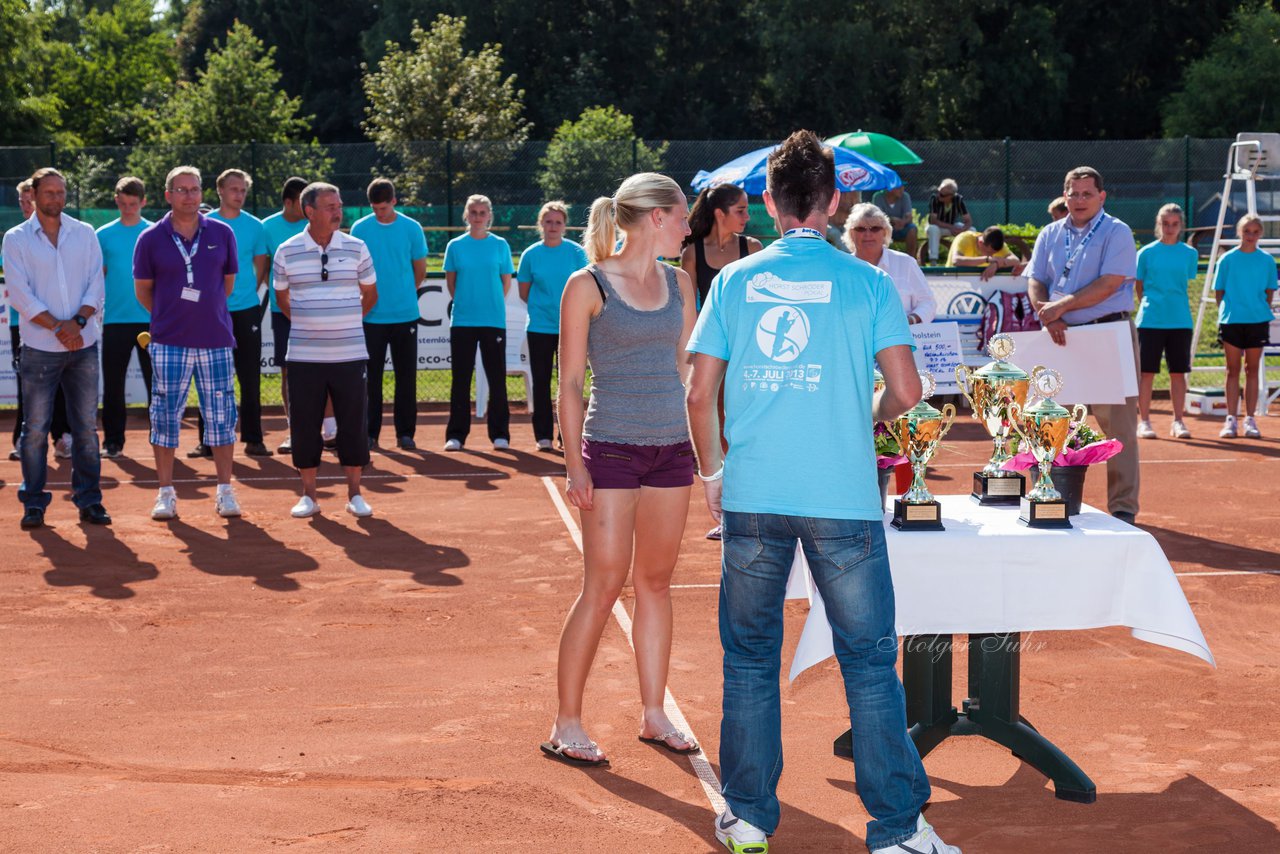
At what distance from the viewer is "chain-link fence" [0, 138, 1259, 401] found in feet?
75.8

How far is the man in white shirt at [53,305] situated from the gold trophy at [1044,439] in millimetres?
5872

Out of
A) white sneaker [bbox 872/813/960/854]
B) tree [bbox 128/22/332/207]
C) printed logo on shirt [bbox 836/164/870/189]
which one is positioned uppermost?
tree [bbox 128/22/332/207]

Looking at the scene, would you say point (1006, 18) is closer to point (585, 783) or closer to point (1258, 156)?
point (1258, 156)

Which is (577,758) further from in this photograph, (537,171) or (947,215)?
(537,171)

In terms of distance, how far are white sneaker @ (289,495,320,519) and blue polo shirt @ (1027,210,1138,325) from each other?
4.58 metres

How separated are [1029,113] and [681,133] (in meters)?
11.4

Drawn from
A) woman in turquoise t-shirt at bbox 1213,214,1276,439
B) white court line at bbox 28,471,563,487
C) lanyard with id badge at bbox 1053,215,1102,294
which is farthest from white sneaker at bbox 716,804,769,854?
woman in turquoise t-shirt at bbox 1213,214,1276,439

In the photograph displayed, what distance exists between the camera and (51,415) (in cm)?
916

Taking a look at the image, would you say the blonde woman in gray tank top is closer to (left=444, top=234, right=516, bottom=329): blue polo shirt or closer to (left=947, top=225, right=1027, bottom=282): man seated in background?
(left=444, top=234, right=516, bottom=329): blue polo shirt

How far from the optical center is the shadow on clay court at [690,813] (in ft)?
14.8

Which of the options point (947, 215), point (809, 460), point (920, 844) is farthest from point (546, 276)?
point (947, 215)

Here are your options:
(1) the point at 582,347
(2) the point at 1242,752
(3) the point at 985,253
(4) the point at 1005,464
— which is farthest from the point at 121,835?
(3) the point at 985,253

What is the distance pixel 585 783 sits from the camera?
4.92 m

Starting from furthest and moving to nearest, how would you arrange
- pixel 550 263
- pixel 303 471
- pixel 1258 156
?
pixel 1258 156
pixel 550 263
pixel 303 471
